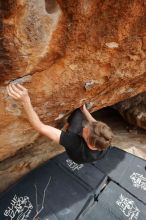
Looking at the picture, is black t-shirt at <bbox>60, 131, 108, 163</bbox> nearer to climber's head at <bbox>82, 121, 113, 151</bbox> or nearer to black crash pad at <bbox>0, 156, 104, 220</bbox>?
climber's head at <bbox>82, 121, 113, 151</bbox>

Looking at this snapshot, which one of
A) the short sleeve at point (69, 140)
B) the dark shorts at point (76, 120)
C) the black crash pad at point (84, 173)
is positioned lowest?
the black crash pad at point (84, 173)

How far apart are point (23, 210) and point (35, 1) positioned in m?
2.01

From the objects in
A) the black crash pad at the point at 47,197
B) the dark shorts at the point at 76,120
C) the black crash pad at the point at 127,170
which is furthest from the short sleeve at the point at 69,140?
the black crash pad at the point at 127,170

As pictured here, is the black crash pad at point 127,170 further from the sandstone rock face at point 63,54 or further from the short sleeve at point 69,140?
the short sleeve at point 69,140

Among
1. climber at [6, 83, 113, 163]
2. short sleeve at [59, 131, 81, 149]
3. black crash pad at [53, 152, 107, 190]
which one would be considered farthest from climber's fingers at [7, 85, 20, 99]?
black crash pad at [53, 152, 107, 190]

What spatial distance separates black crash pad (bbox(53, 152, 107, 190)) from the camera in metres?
3.25

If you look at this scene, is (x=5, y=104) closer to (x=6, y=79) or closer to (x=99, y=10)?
(x=6, y=79)

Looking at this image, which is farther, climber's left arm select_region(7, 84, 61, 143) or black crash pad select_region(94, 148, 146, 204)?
black crash pad select_region(94, 148, 146, 204)

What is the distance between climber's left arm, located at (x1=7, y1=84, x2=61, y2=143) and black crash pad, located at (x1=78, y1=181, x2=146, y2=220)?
1.16 meters

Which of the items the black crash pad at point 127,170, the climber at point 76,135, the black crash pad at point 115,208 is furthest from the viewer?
the black crash pad at point 127,170

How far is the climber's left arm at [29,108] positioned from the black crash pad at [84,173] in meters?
1.23

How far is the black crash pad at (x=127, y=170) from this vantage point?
127 inches

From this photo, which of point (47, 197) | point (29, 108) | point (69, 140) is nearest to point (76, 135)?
point (69, 140)

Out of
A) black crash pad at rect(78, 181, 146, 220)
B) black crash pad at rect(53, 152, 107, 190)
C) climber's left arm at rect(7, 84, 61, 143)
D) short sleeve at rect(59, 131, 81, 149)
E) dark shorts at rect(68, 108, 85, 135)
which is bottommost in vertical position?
black crash pad at rect(78, 181, 146, 220)
